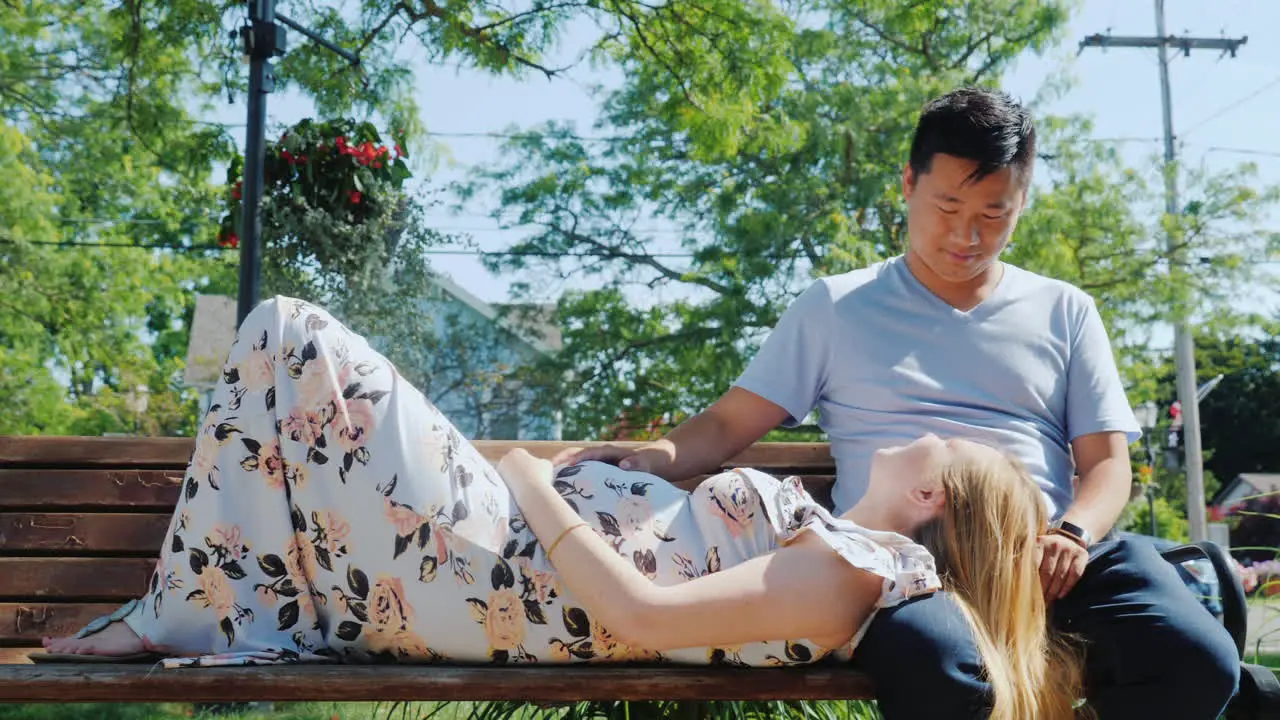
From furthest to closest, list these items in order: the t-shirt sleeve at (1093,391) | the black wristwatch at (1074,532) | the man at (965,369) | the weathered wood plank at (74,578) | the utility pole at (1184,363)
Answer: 1. the utility pole at (1184,363)
2. the weathered wood plank at (74,578)
3. the t-shirt sleeve at (1093,391)
4. the man at (965,369)
5. the black wristwatch at (1074,532)

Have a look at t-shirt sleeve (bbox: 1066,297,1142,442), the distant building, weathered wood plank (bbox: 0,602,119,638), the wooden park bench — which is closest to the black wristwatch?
the wooden park bench

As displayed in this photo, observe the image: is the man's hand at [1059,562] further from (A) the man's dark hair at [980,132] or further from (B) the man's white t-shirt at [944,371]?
(A) the man's dark hair at [980,132]

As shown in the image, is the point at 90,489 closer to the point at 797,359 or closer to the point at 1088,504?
the point at 797,359

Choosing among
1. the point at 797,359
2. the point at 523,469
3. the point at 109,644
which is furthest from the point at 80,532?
the point at 797,359

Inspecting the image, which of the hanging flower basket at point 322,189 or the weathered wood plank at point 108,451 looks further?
the hanging flower basket at point 322,189

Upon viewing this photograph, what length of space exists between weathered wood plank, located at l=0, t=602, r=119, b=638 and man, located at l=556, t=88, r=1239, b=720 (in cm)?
131

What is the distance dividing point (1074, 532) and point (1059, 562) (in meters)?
0.13

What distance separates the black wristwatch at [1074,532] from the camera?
243cm

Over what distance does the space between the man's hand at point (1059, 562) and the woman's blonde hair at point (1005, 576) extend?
Answer: 3 centimetres

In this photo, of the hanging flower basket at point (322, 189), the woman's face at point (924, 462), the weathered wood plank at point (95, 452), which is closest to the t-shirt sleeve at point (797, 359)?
the woman's face at point (924, 462)

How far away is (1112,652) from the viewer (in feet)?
7.39

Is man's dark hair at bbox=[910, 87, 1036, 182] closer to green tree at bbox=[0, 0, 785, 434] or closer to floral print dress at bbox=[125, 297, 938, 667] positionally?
floral print dress at bbox=[125, 297, 938, 667]

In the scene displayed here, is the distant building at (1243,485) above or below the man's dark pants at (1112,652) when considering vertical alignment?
below

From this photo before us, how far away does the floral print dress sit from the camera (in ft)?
7.40
